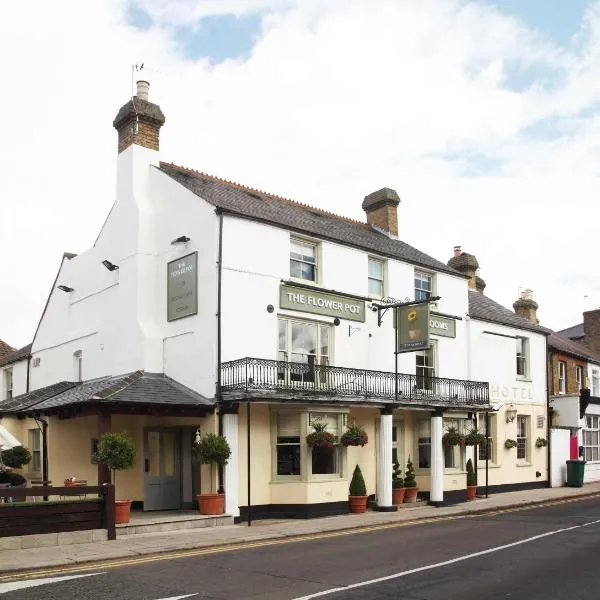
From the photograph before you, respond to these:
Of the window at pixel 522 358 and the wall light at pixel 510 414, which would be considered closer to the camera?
the wall light at pixel 510 414

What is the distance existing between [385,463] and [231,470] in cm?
519

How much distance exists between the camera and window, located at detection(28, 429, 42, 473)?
25094 millimetres

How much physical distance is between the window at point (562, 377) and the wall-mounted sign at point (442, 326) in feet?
30.1

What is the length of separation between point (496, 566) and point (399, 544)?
3325mm

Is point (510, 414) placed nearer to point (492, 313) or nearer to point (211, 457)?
point (492, 313)

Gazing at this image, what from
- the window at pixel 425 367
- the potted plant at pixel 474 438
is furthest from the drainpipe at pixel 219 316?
the potted plant at pixel 474 438

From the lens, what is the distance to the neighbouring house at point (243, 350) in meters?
19.8

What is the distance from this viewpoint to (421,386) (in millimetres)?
25266

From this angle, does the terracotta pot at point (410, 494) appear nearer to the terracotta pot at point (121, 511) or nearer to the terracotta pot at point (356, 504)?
the terracotta pot at point (356, 504)

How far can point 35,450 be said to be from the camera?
83.3ft

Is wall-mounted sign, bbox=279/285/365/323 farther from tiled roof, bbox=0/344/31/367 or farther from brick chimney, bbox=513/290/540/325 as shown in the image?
brick chimney, bbox=513/290/540/325

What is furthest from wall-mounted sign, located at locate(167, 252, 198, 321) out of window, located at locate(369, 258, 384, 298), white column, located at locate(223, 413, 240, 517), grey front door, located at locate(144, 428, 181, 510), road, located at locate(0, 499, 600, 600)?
road, located at locate(0, 499, 600, 600)

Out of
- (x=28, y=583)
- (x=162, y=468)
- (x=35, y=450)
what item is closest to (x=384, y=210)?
(x=162, y=468)

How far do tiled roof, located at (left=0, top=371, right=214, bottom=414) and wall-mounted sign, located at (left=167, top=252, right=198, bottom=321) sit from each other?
188 centimetres
